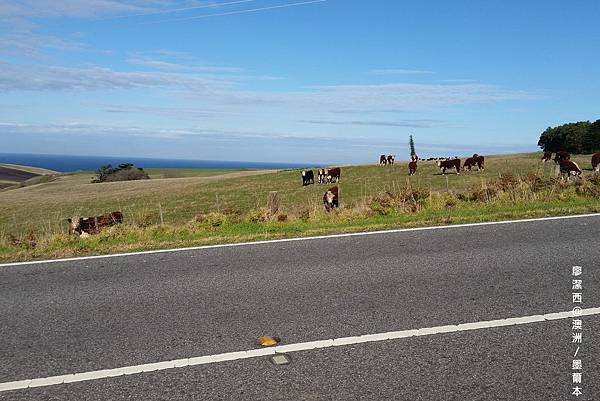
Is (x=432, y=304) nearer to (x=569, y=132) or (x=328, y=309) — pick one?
(x=328, y=309)

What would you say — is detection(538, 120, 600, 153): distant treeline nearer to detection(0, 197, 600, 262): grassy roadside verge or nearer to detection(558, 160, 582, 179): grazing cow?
detection(558, 160, 582, 179): grazing cow

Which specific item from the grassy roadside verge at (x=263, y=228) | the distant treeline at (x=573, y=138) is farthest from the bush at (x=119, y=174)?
the grassy roadside verge at (x=263, y=228)

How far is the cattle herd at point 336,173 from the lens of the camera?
14.1 metres

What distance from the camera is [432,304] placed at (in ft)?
18.0

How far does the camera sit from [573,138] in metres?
65.8

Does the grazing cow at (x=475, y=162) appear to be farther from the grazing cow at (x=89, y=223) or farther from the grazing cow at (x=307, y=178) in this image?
the grazing cow at (x=89, y=223)

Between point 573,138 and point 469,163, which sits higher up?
point 573,138

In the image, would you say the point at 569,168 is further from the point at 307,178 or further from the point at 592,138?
the point at 592,138

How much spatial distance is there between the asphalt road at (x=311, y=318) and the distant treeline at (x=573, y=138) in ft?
197

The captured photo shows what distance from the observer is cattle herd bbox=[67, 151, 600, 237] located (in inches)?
557

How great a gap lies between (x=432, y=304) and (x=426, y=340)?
3.20 ft

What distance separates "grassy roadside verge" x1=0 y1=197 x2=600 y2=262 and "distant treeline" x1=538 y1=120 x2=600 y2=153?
5350cm

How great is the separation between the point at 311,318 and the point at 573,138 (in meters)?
72.0

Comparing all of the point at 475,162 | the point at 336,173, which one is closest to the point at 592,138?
the point at 475,162
